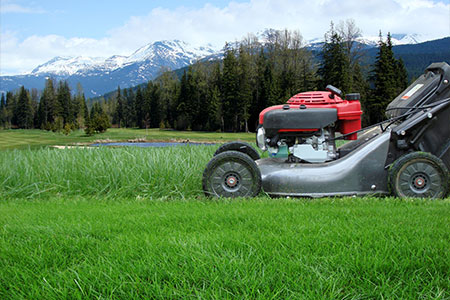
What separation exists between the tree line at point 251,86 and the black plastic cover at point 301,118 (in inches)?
1174

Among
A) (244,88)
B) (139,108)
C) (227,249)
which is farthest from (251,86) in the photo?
(227,249)

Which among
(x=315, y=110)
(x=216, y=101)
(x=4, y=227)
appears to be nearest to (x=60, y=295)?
(x=4, y=227)

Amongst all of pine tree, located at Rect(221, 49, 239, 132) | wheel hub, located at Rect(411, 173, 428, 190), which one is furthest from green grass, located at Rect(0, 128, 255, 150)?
pine tree, located at Rect(221, 49, 239, 132)

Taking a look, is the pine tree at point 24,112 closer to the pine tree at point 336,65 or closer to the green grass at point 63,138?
the green grass at point 63,138

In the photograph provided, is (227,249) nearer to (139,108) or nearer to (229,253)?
(229,253)

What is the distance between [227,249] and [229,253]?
0.09m

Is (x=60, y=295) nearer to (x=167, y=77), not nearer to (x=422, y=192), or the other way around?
(x=422, y=192)

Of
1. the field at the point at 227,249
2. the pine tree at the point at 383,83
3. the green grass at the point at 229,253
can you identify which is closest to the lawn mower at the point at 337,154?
the field at the point at 227,249

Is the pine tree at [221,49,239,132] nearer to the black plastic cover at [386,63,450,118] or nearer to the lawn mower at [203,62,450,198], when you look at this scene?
the black plastic cover at [386,63,450,118]

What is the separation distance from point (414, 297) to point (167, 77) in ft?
240

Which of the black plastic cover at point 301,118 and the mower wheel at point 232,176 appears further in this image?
the black plastic cover at point 301,118

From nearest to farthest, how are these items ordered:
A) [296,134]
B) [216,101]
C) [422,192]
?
[422,192], [296,134], [216,101]

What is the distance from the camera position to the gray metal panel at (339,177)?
4.41 m

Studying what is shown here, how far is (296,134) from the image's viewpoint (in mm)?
4715
